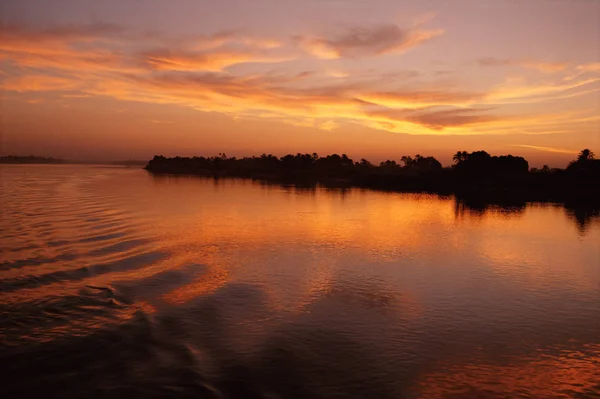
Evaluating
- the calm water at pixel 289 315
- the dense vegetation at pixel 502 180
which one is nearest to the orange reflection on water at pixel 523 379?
the calm water at pixel 289 315

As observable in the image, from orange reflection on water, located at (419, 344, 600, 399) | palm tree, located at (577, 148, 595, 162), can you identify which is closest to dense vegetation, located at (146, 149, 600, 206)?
palm tree, located at (577, 148, 595, 162)

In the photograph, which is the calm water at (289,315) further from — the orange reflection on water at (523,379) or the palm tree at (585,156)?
the palm tree at (585,156)

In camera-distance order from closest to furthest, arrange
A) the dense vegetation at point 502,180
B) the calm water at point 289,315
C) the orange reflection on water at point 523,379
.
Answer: the orange reflection on water at point 523,379
the calm water at point 289,315
the dense vegetation at point 502,180

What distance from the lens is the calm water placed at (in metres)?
12.6

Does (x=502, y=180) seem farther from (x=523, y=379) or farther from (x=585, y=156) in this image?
(x=523, y=379)

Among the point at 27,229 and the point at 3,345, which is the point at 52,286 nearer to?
the point at 3,345

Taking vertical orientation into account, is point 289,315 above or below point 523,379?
above

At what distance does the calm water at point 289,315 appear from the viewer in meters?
12.6

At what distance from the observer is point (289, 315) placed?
1756cm

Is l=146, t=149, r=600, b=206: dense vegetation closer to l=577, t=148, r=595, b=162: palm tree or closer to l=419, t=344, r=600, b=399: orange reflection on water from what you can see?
l=577, t=148, r=595, b=162: palm tree

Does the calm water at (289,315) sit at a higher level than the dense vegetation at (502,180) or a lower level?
lower

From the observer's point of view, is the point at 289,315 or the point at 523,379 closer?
the point at 523,379

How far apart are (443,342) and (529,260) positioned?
18224 millimetres

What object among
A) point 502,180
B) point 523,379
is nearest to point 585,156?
point 502,180
